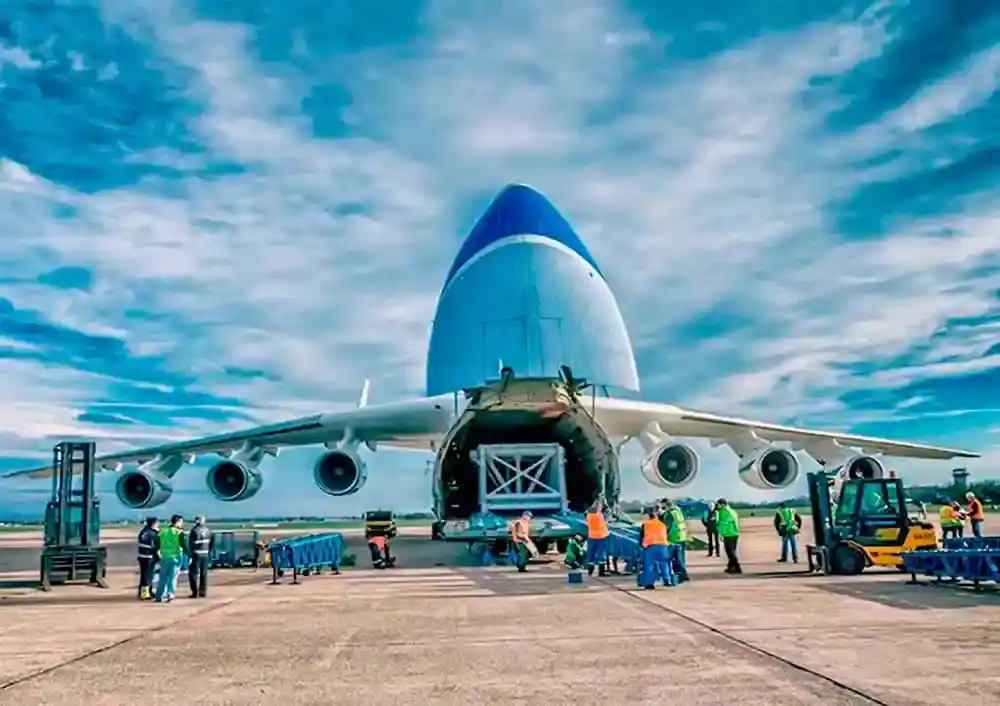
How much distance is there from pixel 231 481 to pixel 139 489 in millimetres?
2397

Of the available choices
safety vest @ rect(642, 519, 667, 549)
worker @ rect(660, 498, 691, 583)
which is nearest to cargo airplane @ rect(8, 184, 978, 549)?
worker @ rect(660, 498, 691, 583)

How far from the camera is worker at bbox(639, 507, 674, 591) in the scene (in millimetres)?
11844

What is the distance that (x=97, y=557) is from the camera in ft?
47.1

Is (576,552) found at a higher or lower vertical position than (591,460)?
lower

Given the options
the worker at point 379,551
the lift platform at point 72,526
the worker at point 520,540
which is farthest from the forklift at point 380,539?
the lift platform at point 72,526

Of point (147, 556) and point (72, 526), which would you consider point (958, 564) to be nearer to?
point (147, 556)

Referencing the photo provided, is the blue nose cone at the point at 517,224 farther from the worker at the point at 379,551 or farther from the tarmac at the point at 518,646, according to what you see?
the tarmac at the point at 518,646

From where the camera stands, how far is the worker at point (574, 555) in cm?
1535

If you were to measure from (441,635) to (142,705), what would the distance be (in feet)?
9.93

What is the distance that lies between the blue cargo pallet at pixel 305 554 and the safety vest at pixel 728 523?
270 inches

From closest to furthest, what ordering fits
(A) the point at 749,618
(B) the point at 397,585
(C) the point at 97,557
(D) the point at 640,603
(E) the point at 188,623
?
(A) the point at 749,618 → (E) the point at 188,623 → (D) the point at 640,603 → (B) the point at 397,585 → (C) the point at 97,557

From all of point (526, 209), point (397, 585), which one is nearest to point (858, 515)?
point (397, 585)

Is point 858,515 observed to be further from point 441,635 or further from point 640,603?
point 441,635

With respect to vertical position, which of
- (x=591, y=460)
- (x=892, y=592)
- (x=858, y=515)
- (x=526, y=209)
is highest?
(x=526, y=209)
